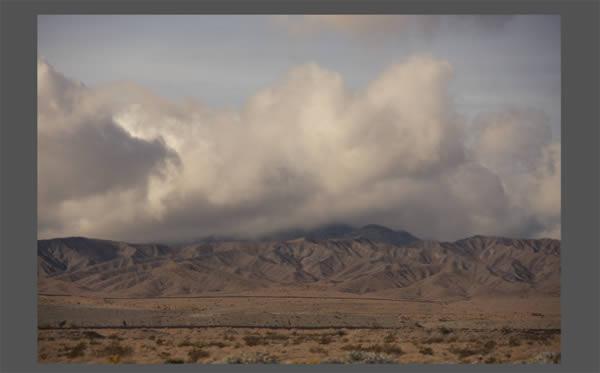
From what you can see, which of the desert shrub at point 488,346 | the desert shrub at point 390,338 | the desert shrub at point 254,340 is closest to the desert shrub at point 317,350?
the desert shrub at point 254,340

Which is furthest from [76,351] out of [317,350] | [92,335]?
[317,350]

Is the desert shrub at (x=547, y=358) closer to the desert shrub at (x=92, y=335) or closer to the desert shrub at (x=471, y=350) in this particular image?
the desert shrub at (x=471, y=350)

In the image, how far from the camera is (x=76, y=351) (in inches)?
1944

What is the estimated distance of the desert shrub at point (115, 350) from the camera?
162 feet

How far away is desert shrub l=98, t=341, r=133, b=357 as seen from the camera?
4928cm

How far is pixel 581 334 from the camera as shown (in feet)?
159

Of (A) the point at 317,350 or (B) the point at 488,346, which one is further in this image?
(B) the point at 488,346

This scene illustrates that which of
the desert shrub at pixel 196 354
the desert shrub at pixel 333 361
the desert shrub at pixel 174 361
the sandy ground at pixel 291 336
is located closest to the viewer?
the desert shrub at pixel 333 361

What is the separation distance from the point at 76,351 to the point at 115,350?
2.41 m

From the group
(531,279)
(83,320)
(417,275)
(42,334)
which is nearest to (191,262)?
(417,275)

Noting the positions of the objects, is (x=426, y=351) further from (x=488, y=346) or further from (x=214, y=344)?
(x=214, y=344)

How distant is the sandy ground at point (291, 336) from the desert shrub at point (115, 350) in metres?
0.06

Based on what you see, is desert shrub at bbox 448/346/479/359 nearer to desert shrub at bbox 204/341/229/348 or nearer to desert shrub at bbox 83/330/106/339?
desert shrub at bbox 204/341/229/348

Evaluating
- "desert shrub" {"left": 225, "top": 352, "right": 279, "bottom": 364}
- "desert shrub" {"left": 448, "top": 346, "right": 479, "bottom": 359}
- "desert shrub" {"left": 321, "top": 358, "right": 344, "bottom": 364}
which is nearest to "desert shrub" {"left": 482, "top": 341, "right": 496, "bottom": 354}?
"desert shrub" {"left": 448, "top": 346, "right": 479, "bottom": 359}
